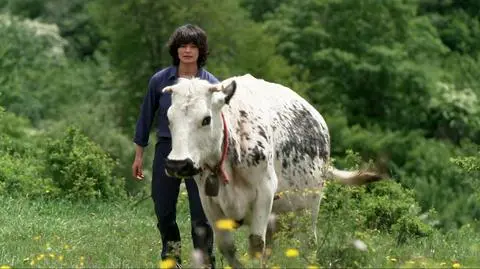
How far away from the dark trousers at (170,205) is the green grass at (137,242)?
18 cm

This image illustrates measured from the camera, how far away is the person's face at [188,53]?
10.3 metres

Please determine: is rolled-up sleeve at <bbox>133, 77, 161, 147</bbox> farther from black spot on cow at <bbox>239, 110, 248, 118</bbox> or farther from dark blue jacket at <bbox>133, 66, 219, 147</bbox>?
black spot on cow at <bbox>239, 110, 248, 118</bbox>

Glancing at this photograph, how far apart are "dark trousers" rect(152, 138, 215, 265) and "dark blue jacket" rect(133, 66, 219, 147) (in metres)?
0.15

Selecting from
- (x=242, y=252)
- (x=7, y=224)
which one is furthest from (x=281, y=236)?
(x=7, y=224)

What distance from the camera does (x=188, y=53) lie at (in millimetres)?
10281

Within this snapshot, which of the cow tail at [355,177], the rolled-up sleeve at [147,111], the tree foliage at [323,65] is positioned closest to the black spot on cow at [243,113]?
the rolled-up sleeve at [147,111]

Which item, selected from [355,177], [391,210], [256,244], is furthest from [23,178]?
[256,244]

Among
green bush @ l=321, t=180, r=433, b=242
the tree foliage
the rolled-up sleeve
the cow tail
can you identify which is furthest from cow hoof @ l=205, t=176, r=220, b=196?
the tree foliage

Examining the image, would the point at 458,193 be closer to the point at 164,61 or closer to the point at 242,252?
the point at 164,61

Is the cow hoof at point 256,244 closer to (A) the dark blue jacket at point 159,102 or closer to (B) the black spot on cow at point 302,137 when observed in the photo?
(B) the black spot on cow at point 302,137

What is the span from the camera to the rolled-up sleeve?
10.4 meters

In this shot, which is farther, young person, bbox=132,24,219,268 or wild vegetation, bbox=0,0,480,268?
wild vegetation, bbox=0,0,480,268

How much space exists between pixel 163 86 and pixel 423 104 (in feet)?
139

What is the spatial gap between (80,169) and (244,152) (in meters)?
8.13
